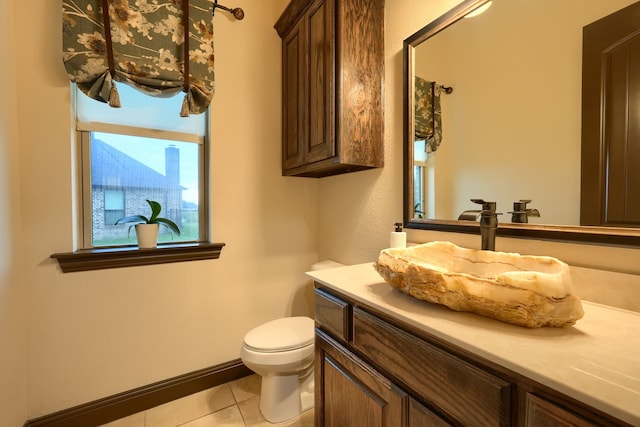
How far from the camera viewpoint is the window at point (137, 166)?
145 cm

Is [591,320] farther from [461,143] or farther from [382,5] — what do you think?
[382,5]

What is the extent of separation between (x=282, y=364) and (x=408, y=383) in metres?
0.81

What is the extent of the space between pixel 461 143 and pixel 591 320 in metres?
0.76

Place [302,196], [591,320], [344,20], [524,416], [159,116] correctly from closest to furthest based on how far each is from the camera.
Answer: [524,416] → [591,320] → [344,20] → [159,116] → [302,196]

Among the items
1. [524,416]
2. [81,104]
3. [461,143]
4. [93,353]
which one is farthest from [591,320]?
[81,104]

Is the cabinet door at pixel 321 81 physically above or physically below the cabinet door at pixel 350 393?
above

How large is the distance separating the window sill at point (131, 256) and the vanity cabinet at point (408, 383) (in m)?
0.95

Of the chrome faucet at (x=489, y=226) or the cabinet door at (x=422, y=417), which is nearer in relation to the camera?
the cabinet door at (x=422, y=417)

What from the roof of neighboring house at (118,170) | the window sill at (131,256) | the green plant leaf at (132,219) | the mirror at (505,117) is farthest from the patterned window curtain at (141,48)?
the mirror at (505,117)

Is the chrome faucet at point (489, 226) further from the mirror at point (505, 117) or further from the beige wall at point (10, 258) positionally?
the beige wall at point (10, 258)

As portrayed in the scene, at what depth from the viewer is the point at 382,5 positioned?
4.58 feet

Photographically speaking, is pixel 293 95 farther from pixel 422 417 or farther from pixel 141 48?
pixel 422 417

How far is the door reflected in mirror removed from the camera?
2.66 feet

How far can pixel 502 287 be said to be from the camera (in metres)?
0.59
